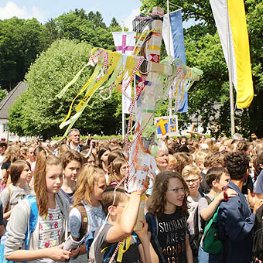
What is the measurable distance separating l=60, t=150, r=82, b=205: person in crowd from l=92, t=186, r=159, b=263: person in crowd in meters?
1.86

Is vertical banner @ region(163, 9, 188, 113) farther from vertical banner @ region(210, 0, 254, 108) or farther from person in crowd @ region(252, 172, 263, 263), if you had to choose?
person in crowd @ region(252, 172, 263, 263)

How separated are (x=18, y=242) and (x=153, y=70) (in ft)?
5.37

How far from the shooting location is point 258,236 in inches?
187

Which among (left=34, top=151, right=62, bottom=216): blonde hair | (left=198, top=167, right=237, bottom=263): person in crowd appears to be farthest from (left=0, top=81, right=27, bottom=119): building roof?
(left=34, top=151, right=62, bottom=216): blonde hair

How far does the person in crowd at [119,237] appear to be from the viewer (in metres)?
3.81

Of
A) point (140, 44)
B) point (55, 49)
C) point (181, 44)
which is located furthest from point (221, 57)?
point (55, 49)

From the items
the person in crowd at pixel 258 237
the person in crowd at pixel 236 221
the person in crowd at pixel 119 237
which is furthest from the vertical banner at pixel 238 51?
the person in crowd at pixel 119 237

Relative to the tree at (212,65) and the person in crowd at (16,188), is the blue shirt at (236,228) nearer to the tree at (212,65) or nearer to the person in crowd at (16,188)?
the person in crowd at (16,188)

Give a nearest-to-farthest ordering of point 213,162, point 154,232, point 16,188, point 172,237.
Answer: point 154,232 < point 172,237 < point 16,188 < point 213,162

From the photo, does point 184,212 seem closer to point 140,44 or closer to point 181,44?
point 140,44

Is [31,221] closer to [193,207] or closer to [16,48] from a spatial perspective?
[193,207]

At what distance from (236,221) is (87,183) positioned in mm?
1358

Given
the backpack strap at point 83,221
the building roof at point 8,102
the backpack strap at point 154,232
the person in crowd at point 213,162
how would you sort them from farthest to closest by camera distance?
the building roof at point 8,102 < the person in crowd at point 213,162 < the backpack strap at point 154,232 < the backpack strap at point 83,221

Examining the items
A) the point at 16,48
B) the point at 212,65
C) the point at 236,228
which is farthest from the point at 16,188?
the point at 16,48
